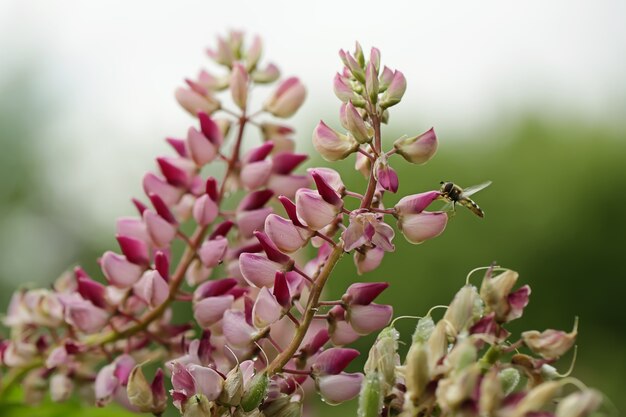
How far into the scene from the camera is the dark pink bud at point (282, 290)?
474 mm

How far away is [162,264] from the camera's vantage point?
58cm

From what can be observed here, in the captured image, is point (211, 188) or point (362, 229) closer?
point (362, 229)

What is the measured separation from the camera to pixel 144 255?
24.0 inches

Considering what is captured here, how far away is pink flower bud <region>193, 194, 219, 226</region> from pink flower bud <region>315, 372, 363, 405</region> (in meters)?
0.17

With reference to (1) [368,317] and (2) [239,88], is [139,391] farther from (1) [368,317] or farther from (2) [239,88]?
(2) [239,88]

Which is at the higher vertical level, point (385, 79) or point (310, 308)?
point (385, 79)

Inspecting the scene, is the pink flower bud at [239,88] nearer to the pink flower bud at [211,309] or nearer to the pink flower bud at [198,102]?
the pink flower bud at [198,102]

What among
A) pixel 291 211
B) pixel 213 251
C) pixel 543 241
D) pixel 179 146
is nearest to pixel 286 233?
pixel 291 211

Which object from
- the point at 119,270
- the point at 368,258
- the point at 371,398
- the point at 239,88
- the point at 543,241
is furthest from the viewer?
the point at 543,241

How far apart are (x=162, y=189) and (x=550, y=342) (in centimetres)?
34

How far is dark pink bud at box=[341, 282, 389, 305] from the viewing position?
0.48 meters

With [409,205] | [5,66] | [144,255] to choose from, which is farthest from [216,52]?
[5,66]

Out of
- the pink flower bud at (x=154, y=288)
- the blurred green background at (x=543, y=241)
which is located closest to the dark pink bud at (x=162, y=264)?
the pink flower bud at (x=154, y=288)

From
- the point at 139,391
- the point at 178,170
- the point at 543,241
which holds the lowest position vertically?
the point at 543,241
